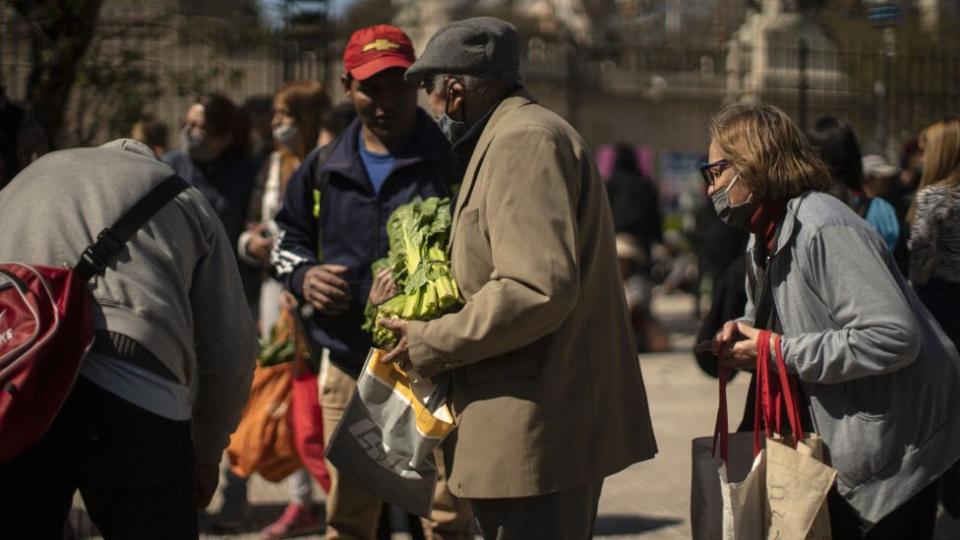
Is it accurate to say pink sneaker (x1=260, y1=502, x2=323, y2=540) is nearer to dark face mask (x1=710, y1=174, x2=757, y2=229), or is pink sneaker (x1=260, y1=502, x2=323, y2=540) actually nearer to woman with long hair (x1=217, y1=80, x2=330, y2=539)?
woman with long hair (x1=217, y1=80, x2=330, y2=539)

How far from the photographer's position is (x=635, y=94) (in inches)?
1168

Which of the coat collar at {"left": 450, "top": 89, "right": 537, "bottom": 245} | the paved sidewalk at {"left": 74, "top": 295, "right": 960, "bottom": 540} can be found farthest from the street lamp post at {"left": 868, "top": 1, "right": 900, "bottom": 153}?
the coat collar at {"left": 450, "top": 89, "right": 537, "bottom": 245}

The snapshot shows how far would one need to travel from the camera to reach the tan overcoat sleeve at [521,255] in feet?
11.5

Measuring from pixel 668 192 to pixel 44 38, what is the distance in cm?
2312

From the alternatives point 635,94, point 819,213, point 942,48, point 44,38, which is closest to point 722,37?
point 942,48

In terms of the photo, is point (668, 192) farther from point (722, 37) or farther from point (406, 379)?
point (406, 379)

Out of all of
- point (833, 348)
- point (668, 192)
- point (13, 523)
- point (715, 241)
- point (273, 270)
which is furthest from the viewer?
point (668, 192)

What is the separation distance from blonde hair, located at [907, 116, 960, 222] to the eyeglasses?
1.95 meters

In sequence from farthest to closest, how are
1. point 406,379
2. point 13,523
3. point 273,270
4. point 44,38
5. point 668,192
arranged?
1. point 668,192
2. point 44,38
3. point 273,270
4. point 406,379
5. point 13,523

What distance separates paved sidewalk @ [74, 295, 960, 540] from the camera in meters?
6.74

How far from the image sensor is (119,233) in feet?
11.1

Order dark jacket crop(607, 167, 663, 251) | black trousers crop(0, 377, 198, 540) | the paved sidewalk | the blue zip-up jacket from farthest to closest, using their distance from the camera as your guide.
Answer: dark jacket crop(607, 167, 663, 251)
the paved sidewalk
the blue zip-up jacket
black trousers crop(0, 377, 198, 540)

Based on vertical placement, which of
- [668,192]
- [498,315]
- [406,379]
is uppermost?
[498,315]

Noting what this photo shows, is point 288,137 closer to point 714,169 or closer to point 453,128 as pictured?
point 453,128
